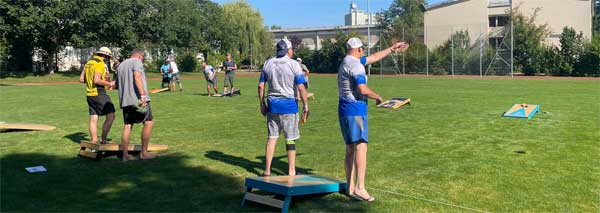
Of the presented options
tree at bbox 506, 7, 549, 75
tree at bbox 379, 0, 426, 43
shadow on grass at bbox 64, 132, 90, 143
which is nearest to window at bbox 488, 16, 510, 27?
tree at bbox 506, 7, 549, 75

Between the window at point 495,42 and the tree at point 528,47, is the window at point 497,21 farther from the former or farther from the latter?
the window at point 495,42

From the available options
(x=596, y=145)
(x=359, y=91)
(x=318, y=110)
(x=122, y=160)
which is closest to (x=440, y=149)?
(x=596, y=145)

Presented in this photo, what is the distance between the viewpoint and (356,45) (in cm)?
603

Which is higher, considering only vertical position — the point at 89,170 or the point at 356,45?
the point at 356,45

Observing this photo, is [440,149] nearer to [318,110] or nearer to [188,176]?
[188,176]

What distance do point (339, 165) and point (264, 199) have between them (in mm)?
2517

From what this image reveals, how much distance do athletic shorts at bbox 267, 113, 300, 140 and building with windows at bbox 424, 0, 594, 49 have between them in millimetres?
40403

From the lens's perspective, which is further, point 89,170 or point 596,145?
point 596,145

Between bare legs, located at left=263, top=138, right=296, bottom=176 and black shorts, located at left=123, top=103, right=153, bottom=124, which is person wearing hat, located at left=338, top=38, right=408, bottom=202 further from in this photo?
black shorts, located at left=123, top=103, right=153, bottom=124

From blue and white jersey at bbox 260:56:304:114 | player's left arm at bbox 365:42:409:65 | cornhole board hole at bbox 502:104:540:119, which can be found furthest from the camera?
cornhole board hole at bbox 502:104:540:119

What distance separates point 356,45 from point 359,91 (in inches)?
21.4

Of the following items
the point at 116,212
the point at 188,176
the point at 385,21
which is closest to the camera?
the point at 116,212

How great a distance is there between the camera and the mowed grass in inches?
233

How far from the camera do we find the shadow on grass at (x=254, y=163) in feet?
25.0
